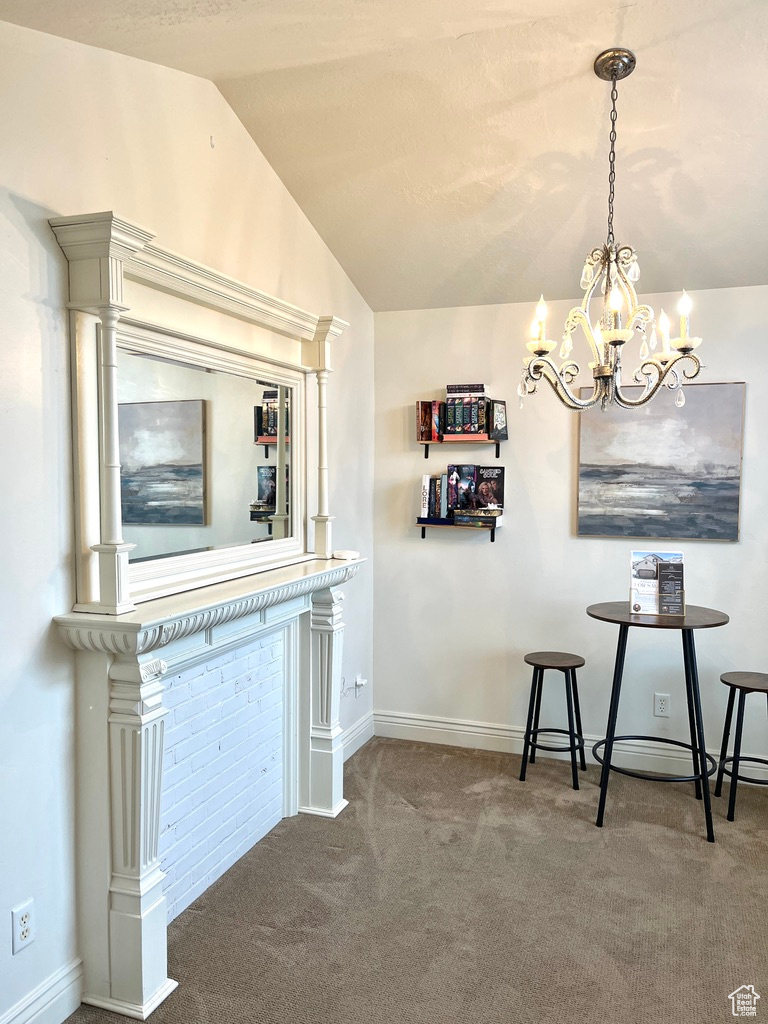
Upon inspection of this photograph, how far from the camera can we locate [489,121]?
2.67 meters

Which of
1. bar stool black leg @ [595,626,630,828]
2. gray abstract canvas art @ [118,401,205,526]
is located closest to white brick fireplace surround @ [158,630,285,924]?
gray abstract canvas art @ [118,401,205,526]

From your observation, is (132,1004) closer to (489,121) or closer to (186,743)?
(186,743)

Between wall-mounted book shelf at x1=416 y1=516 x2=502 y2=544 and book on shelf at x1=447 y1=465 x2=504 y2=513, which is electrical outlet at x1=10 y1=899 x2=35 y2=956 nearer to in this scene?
wall-mounted book shelf at x1=416 y1=516 x2=502 y2=544

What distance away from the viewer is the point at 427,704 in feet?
13.3

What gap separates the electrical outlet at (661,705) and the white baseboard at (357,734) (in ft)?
4.94

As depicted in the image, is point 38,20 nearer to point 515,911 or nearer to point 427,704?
point 515,911

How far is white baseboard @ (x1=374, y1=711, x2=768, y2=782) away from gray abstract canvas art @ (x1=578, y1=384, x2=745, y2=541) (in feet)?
3.51

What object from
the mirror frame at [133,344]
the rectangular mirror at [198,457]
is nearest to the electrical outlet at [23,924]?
the mirror frame at [133,344]

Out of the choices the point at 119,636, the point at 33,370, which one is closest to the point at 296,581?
the point at 119,636

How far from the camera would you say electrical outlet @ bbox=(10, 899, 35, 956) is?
6.01 ft

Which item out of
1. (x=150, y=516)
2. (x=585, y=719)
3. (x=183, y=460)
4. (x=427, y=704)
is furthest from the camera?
(x=427, y=704)

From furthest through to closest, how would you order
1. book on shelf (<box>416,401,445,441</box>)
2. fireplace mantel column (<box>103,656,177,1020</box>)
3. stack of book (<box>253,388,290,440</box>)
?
book on shelf (<box>416,401,445,441</box>)
stack of book (<box>253,388,290,440</box>)
fireplace mantel column (<box>103,656,177,1020</box>)

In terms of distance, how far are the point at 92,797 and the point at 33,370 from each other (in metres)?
1.16

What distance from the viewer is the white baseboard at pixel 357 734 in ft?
12.3
